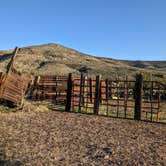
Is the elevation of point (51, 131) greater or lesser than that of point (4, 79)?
lesser

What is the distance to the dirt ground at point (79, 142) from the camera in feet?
24.5

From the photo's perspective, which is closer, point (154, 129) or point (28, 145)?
point (28, 145)

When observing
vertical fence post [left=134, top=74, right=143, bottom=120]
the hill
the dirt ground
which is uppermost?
the hill

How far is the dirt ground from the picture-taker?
7.46m

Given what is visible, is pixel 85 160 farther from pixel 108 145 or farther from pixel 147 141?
pixel 147 141

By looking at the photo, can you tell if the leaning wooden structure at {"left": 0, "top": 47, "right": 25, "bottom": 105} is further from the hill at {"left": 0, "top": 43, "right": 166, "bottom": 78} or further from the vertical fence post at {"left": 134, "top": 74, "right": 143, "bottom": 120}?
the hill at {"left": 0, "top": 43, "right": 166, "bottom": 78}

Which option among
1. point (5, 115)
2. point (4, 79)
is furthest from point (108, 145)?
point (4, 79)

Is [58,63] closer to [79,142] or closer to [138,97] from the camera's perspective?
[138,97]

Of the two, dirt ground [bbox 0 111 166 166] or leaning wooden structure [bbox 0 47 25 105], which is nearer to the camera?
dirt ground [bbox 0 111 166 166]

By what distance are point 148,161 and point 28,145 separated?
3.36 m

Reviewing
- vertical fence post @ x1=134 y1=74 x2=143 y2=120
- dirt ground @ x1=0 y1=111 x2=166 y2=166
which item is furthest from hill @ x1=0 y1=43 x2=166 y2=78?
dirt ground @ x1=0 y1=111 x2=166 y2=166

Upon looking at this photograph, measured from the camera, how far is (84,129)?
457 inches

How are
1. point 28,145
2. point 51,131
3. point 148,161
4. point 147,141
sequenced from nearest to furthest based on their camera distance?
point 148,161 → point 28,145 → point 147,141 → point 51,131

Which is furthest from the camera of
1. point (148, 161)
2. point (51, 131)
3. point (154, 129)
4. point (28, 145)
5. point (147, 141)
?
point (154, 129)
